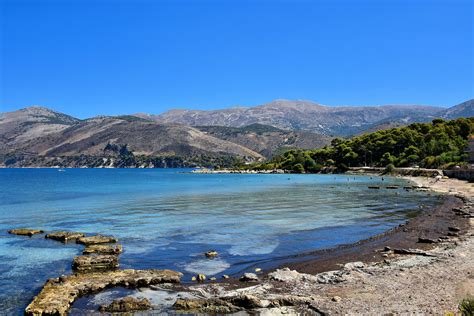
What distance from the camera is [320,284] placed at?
48.6ft

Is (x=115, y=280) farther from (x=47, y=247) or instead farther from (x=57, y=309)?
(x=47, y=247)

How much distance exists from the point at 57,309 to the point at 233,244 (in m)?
12.8

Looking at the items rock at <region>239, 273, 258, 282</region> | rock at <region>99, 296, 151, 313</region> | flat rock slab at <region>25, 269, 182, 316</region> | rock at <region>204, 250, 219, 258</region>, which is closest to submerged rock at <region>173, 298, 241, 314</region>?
rock at <region>99, 296, 151, 313</region>

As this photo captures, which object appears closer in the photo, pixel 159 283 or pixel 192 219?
pixel 159 283

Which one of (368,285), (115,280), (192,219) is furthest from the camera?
(192,219)

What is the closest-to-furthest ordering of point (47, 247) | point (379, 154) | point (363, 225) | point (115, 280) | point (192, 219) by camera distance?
point (115, 280) < point (47, 247) < point (363, 225) < point (192, 219) < point (379, 154)

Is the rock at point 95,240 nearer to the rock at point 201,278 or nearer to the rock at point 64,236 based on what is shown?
the rock at point 64,236

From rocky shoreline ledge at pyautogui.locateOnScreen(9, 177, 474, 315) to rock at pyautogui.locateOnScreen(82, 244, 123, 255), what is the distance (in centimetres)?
5

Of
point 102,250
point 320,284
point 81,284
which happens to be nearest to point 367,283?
point 320,284

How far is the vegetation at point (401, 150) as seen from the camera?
117188 mm

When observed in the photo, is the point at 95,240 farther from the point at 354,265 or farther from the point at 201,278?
the point at 354,265

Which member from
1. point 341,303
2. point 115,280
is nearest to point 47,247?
point 115,280

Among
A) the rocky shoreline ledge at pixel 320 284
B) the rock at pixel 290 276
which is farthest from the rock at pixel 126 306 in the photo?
the rock at pixel 290 276

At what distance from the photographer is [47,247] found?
22938 mm
